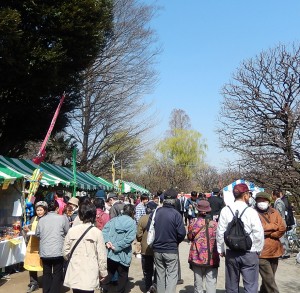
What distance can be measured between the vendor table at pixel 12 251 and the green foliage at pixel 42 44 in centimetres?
472

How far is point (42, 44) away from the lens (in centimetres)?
1088

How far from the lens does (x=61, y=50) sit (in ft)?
37.1

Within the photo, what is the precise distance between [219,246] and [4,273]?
5244mm

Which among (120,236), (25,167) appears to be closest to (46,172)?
(25,167)

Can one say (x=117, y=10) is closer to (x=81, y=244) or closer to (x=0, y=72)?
(x=0, y=72)

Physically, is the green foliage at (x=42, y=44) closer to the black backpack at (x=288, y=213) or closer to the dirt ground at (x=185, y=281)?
the dirt ground at (x=185, y=281)

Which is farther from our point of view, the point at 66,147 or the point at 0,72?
→ the point at 66,147

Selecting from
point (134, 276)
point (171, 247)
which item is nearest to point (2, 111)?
point (134, 276)

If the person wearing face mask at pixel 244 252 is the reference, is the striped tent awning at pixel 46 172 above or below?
above

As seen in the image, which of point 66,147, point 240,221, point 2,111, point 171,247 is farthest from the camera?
point 66,147

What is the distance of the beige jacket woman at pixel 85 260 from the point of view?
180 inches

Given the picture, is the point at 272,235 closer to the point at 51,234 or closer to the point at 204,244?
the point at 204,244

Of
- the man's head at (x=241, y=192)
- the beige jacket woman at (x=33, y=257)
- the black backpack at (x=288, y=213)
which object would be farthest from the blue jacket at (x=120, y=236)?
the black backpack at (x=288, y=213)

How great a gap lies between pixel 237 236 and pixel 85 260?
1.94 m
